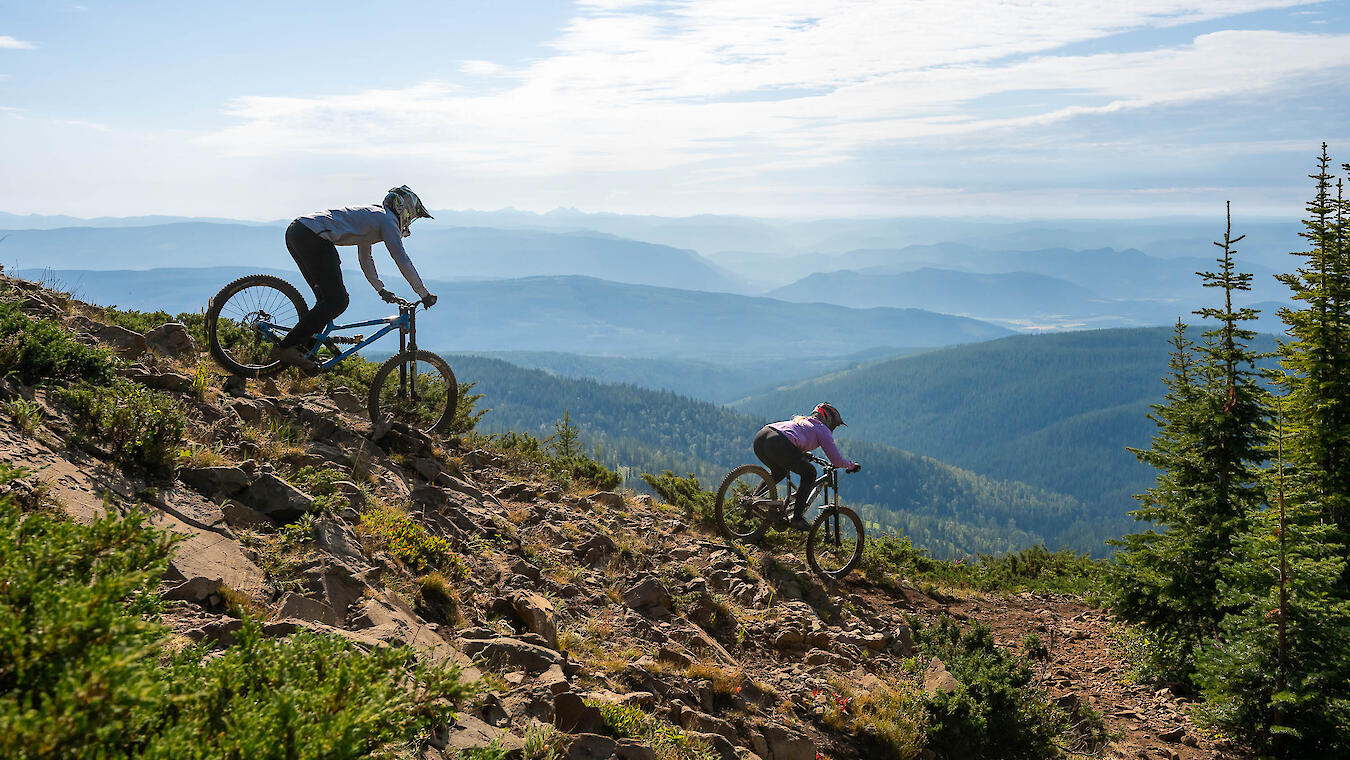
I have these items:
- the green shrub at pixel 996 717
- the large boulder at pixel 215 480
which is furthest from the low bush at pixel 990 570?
the large boulder at pixel 215 480

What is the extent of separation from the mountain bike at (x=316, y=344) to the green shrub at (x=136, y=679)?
6.33m

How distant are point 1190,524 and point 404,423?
11968 mm

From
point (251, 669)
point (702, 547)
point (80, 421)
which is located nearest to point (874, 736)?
point (702, 547)

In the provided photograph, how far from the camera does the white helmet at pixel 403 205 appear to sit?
980cm

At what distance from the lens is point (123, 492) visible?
18.8ft

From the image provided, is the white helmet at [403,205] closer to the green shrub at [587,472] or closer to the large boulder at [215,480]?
the large boulder at [215,480]

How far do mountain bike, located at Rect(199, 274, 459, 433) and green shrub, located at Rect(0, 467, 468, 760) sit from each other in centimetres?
633

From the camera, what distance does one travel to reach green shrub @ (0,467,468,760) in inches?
102

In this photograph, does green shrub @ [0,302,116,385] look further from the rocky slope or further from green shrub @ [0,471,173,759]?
green shrub @ [0,471,173,759]

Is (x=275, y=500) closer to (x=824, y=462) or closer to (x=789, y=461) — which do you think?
(x=789, y=461)

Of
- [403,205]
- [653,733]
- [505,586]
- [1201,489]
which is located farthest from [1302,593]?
[403,205]

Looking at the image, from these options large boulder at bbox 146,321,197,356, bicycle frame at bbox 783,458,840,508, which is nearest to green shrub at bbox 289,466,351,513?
large boulder at bbox 146,321,197,356

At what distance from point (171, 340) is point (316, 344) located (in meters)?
1.76

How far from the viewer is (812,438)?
455 inches
